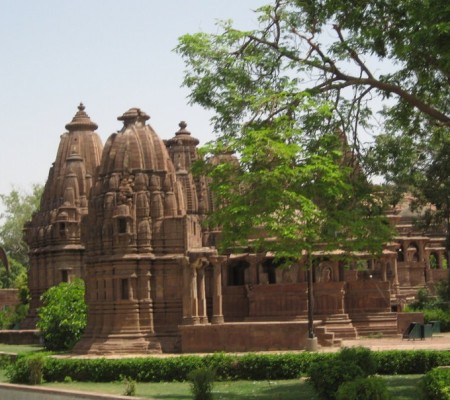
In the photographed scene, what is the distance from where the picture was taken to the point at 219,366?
72.0 feet

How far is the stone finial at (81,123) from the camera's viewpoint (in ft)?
153

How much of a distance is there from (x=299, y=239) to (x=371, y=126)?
2746 millimetres

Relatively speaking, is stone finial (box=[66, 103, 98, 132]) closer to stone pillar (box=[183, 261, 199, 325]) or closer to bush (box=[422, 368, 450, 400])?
stone pillar (box=[183, 261, 199, 325])

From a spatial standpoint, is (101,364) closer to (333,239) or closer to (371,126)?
(333,239)

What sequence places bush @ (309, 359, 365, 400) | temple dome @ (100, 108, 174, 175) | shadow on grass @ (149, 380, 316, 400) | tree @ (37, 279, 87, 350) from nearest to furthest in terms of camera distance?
bush @ (309, 359, 365, 400) → shadow on grass @ (149, 380, 316, 400) → temple dome @ (100, 108, 174, 175) → tree @ (37, 279, 87, 350)

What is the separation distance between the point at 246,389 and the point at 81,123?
94.5 ft

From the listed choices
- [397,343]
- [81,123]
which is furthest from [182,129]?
[397,343]

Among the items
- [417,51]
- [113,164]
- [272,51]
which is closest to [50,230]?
[113,164]

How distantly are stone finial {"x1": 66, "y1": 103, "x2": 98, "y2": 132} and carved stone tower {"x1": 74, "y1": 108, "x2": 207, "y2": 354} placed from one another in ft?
48.8

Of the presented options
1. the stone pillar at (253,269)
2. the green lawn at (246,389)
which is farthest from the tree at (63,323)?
the green lawn at (246,389)

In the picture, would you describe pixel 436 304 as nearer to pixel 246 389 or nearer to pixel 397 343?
pixel 397 343

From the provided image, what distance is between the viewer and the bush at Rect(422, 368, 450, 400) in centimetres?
1391

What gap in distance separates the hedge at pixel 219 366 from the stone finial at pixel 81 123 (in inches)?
949

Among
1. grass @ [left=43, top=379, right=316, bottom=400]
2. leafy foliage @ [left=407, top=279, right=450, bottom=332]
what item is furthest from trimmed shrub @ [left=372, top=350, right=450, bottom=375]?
leafy foliage @ [left=407, top=279, right=450, bottom=332]
